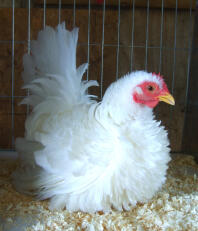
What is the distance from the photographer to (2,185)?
1.89m

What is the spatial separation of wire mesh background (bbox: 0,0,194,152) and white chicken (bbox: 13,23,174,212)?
3.35 feet

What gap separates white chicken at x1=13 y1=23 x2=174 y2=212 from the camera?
4.83 feet

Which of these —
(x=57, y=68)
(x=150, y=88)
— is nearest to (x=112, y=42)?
(x=57, y=68)

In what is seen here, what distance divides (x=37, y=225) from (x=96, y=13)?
202 centimetres

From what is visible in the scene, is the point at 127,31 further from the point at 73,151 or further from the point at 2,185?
the point at 2,185

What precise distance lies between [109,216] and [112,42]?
1775mm

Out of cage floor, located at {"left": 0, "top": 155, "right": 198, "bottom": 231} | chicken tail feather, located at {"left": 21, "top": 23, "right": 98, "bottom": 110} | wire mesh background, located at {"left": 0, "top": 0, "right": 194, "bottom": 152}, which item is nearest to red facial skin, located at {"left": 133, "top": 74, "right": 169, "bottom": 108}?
chicken tail feather, located at {"left": 21, "top": 23, "right": 98, "bottom": 110}

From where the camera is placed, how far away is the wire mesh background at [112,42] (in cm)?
264

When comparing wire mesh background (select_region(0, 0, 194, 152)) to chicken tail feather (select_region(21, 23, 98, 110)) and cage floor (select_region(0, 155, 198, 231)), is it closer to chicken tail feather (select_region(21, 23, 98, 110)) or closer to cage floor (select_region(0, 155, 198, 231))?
chicken tail feather (select_region(21, 23, 98, 110))

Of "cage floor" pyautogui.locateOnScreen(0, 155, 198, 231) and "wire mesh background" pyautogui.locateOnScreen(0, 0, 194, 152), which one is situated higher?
"wire mesh background" pyautogui.locateOnScreen(0, 0, 194, 152)

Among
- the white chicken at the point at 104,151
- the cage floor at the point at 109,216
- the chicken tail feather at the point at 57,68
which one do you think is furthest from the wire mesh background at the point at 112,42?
the cage floor at the point at 109,216

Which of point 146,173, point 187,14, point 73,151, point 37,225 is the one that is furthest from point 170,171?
point 187,14

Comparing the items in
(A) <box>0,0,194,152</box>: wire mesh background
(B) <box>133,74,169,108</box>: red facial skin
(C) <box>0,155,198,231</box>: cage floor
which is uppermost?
(A) <box>0,0,194,152</box>: wire mesh background

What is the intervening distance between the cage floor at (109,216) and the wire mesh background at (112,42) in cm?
116
